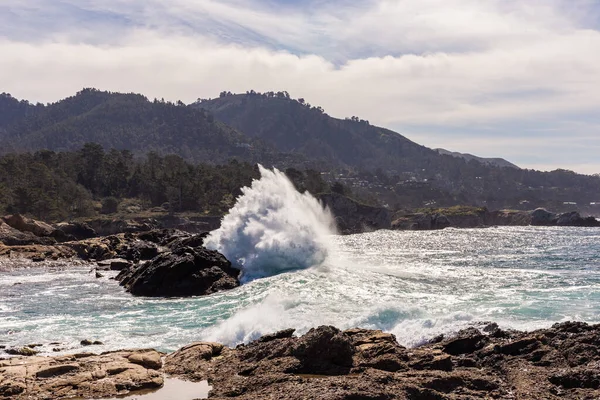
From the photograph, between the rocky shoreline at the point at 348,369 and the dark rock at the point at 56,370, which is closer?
the rocky shoreline at the point at 348,369

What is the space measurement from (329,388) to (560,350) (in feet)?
27.7

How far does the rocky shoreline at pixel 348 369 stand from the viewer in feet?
48.4

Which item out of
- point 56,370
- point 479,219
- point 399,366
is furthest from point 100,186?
point 399,366

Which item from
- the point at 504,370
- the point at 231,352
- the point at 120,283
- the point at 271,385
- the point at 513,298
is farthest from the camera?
the point at 120,283

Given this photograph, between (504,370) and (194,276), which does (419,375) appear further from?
(194,276)

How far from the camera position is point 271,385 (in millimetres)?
15602

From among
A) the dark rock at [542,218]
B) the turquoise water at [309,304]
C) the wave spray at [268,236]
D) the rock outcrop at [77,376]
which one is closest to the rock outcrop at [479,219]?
the dark rock at [542,218]

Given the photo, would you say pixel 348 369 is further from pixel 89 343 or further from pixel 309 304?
pixel 309 304

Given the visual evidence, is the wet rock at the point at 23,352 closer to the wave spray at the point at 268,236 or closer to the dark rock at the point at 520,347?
the dark rock at the point at 520,347

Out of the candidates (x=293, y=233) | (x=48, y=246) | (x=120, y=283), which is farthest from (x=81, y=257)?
(x=293, y=233)

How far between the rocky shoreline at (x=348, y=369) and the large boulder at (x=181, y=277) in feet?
59.7

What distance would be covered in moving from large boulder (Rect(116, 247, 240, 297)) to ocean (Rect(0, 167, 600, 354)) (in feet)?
4.82

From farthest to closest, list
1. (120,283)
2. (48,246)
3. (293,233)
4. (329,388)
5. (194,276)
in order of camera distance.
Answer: (48,246)
(293,233)
(120,283)
(194,276)
(329,388)

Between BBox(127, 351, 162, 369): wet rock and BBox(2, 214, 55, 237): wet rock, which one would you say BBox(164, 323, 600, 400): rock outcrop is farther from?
BBox(2, 214, 55, 237): wet rock
